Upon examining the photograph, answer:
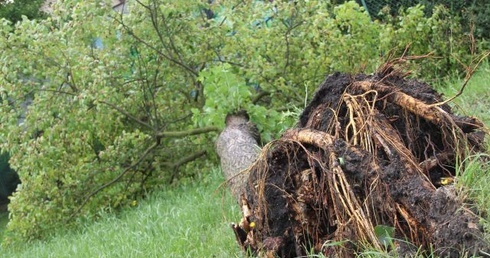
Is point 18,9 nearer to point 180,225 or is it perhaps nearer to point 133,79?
point 133,79

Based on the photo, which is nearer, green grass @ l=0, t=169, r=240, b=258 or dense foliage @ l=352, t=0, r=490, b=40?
green grass @ l=0, t=169, r=240, b=258

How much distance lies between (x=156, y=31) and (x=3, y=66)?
1775 mm

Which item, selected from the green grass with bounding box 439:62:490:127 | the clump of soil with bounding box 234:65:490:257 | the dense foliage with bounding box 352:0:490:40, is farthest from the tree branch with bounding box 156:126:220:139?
the clump of soil with bounding box 234:65:490:257

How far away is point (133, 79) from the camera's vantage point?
9.57 metres

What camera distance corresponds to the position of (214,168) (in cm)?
896

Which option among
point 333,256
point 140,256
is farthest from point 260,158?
point 140,256

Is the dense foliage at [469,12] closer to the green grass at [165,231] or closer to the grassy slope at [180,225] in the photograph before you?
the grassy slope at [180,225]

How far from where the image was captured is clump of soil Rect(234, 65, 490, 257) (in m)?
3.56

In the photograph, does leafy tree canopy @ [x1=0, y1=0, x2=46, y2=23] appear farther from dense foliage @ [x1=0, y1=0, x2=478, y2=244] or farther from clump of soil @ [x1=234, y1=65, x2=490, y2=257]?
clump of soil @ [x1=234, y1=65, x2=490, y2=257]

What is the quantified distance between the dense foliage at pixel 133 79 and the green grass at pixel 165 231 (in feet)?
2.00

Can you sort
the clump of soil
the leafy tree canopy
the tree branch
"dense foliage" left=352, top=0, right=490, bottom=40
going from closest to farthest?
the clump of soil, the tree branch, "dense foliage" left=352, top=0, right=490, bottom=40, the leafy tree canopy

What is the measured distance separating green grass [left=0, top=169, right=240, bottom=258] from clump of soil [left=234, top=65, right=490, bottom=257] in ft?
1.81

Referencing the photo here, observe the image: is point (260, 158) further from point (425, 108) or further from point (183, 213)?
point (183, 213)

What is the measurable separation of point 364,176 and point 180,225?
8.80 ft
